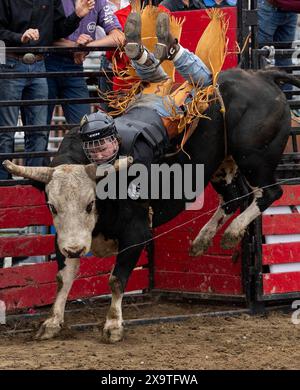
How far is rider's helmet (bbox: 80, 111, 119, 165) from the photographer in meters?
6.23

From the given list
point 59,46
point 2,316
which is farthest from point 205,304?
point 59,46

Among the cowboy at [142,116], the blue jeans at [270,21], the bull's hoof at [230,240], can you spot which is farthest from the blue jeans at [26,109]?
the blue jeans at [270,21]

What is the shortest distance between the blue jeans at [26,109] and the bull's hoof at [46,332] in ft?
4.50

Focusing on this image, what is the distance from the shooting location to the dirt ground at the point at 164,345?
19.0 ft

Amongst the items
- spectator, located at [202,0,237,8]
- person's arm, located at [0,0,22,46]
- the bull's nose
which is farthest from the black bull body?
person's arm, located at [0,0,22,46]

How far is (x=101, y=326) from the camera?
696cm

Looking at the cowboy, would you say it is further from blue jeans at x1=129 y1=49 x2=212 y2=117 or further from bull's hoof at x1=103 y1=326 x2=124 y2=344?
bull's hoof at x1=103 y1=326 x2=124 y2=344

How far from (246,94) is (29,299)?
2.27 meters

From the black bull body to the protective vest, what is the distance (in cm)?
28

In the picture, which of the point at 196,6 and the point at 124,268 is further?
the point at 196,6

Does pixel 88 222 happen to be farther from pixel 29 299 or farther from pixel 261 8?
pixel 261 8

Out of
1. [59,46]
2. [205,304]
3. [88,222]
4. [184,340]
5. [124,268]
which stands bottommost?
[205,304]

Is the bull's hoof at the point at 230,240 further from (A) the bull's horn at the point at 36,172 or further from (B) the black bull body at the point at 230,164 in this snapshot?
(A) the bull's horn at the point at 36,172

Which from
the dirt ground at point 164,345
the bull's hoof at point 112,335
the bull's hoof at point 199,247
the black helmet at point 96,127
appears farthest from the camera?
the bull's hoof at point 199,247
